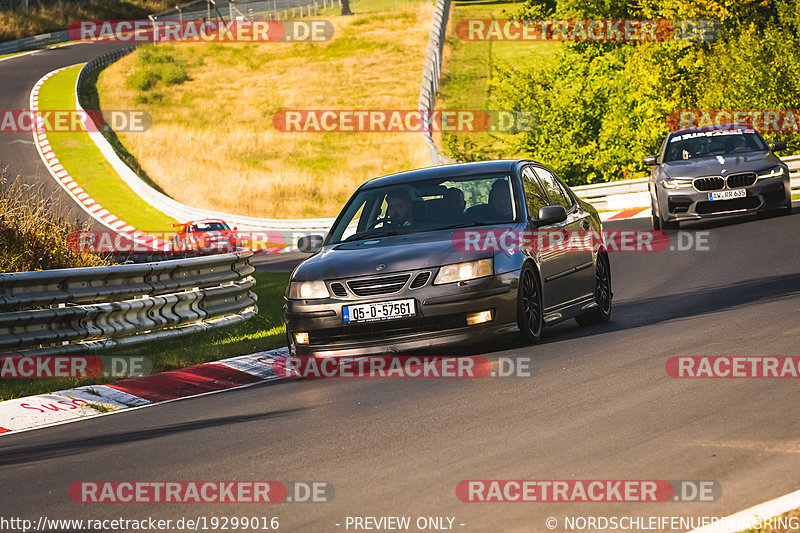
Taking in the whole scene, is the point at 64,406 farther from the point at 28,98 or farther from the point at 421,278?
the point at 28,98

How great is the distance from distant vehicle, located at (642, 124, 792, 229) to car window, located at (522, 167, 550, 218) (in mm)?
9976

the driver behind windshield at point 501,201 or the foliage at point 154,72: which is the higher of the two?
the foliage at point 154,72

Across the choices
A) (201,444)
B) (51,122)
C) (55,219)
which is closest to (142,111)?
(51,122)

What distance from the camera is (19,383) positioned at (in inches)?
396

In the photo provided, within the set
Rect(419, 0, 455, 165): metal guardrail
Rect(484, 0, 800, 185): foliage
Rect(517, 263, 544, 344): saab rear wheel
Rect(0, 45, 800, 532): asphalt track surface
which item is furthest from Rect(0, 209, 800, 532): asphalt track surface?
Rect(419, 0, 455, 165): metal guardrail

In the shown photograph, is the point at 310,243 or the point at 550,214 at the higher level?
the point at 550,214

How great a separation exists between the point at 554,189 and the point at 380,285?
2835mm

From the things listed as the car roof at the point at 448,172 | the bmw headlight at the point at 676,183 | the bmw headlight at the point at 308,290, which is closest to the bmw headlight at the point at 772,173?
the bmw headlight at the point at 676,183

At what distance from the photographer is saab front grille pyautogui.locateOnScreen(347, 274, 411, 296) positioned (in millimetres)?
9570

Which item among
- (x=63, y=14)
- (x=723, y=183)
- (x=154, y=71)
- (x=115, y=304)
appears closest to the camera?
(x=115, y=304)

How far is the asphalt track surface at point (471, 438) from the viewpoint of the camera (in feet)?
17.7

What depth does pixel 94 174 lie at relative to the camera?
4547 cm

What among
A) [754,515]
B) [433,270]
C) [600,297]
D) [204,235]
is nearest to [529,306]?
[433,270]

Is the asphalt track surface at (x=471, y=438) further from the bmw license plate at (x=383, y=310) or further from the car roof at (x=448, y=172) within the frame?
the car roof at (x=448, y=172)
